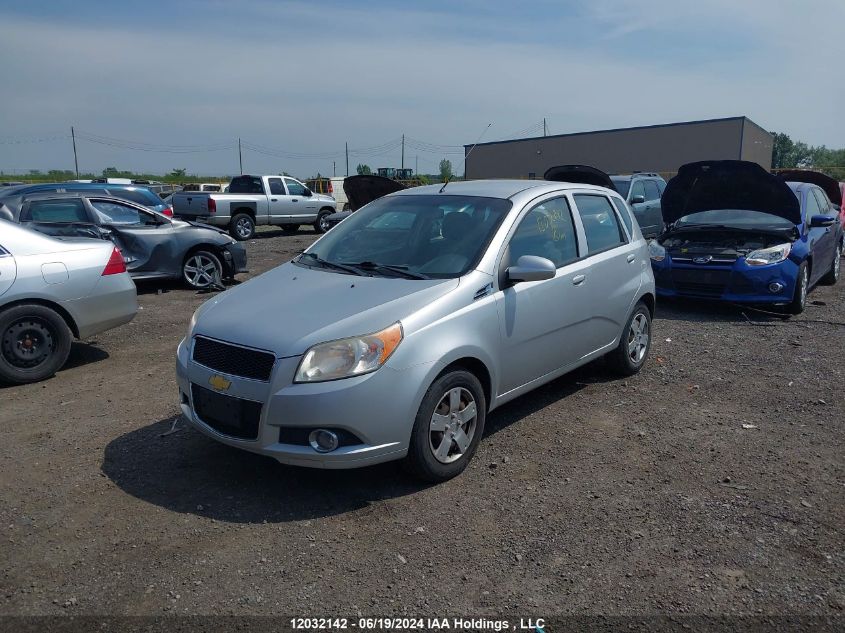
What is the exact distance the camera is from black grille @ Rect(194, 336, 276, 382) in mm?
3807

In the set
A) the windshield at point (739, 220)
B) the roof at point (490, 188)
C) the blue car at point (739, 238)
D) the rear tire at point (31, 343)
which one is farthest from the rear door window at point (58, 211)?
the windshield at point (739, 220)

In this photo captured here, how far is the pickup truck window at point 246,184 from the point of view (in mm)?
20938

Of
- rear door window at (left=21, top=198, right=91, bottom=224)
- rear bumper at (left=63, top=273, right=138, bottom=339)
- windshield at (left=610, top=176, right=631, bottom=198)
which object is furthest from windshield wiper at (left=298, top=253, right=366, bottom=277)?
windshield at (left=610, top=176, right=631, bottom=198)

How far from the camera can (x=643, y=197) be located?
14.9 meters

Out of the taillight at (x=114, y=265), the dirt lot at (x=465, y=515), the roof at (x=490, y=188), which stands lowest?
the dirt lot at (x=465, y=515)

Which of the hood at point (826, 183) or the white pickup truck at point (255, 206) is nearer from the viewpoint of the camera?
the hood at point (826, 183)

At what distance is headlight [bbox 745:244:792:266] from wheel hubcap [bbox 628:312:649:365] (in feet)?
10.4

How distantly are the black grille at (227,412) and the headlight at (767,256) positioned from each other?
7.17m

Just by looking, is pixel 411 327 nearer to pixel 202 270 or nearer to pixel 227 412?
pixel 227 412

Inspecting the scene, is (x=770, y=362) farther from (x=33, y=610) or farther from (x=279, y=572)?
(x=33, y=610)

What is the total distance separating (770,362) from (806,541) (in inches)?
146

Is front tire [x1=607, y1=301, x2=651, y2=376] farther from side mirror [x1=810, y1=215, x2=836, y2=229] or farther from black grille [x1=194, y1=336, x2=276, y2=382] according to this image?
side mirror [x1=810, y1=215, x2=836, y2=229]

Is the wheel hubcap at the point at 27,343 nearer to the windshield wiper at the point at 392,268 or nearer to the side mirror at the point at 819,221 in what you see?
the windshield wiper at the point at 392,268

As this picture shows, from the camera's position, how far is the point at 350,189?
49.2 ft
